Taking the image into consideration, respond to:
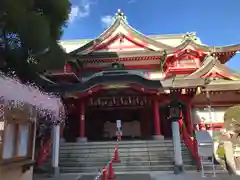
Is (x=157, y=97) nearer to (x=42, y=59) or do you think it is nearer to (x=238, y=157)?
(x=238, y=157)

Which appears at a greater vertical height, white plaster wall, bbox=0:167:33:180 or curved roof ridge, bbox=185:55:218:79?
curved roof ridge, bbox=185:55:218:79

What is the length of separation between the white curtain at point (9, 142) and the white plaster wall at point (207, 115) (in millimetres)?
12457

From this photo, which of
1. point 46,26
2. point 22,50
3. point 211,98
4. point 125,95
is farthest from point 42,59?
point 211,98

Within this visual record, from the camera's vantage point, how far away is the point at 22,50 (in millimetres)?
7699

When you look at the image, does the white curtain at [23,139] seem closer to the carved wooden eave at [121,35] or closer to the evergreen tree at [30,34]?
the evergreen tree at [30,34]

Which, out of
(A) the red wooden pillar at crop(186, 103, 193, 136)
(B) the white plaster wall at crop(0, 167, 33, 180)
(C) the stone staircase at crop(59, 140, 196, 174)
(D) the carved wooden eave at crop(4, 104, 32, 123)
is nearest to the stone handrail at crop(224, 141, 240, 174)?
(C) the stone staircase at crop(59, 140, 196, 174)

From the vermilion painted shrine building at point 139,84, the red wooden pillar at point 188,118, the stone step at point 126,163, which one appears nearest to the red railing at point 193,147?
the stone step at point 126,163

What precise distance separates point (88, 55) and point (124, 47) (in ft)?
10.2

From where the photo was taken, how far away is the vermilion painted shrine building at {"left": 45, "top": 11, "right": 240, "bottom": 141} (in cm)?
1404

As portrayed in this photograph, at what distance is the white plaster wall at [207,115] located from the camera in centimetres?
1532

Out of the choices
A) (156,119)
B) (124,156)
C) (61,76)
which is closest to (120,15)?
(61,76)

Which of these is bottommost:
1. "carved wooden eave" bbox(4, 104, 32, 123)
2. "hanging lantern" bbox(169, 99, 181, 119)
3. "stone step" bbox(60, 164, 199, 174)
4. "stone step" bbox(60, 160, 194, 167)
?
"stone step" bbox(60, 164, 199, 174)

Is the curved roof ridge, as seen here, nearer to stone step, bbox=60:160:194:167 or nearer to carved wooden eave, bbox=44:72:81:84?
stone step, bbox=60:160:194:167

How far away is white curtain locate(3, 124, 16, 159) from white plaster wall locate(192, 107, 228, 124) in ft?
40.9
